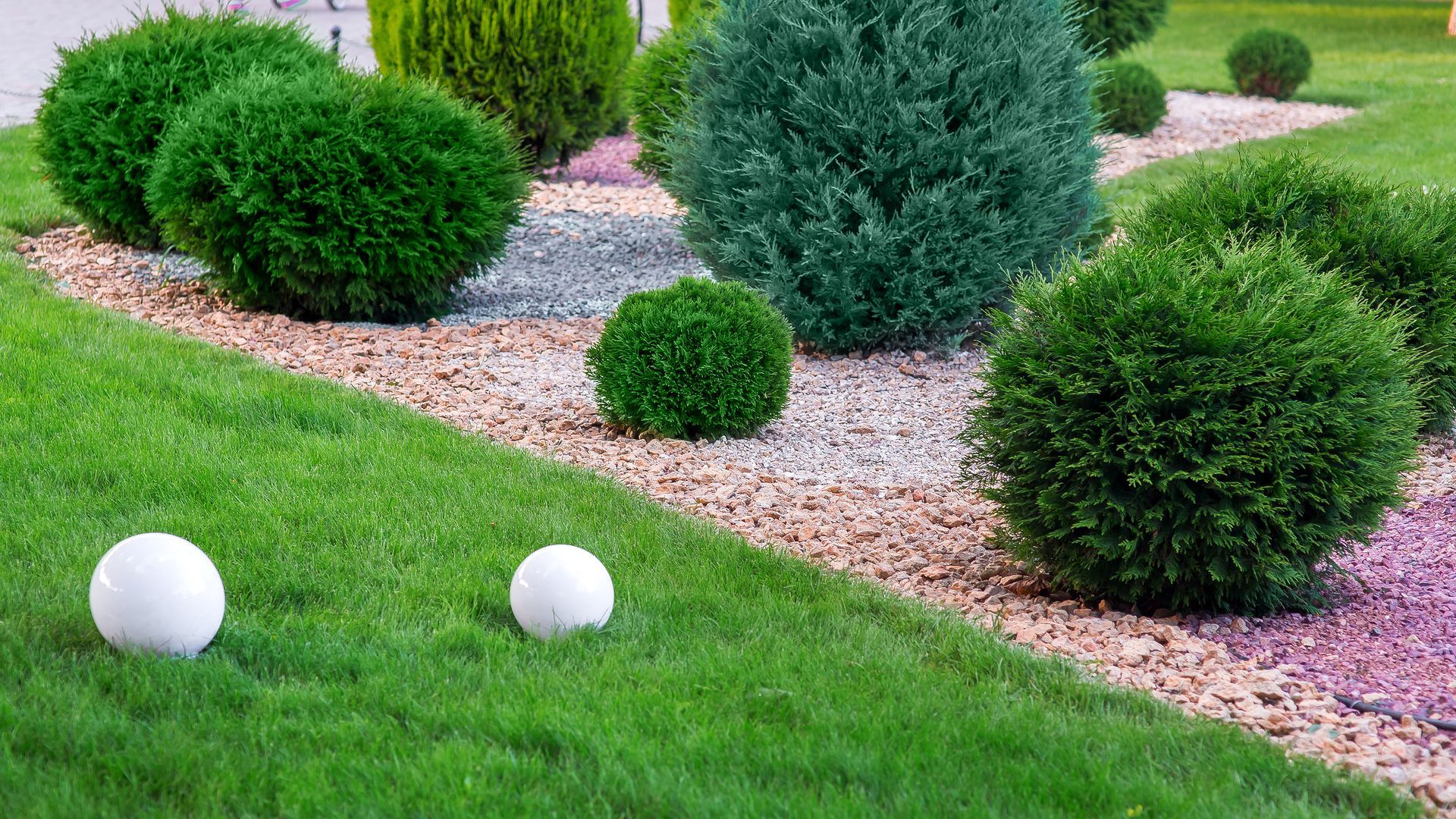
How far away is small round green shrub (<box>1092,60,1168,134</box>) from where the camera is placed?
14.7 meters

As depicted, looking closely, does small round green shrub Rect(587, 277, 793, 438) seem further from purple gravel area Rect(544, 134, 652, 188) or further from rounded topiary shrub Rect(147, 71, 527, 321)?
purple gravel area Rect(544, 134, 652, 188)

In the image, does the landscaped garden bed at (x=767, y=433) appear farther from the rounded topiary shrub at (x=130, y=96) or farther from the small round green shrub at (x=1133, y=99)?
the small round green shrub at (x=1133, y=99)

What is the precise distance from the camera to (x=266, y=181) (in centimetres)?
686

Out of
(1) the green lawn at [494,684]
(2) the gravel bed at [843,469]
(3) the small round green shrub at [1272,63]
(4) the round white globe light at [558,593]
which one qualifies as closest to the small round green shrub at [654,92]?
(2) the gravel bed at [843,469]

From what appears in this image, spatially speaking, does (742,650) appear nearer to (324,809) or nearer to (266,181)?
(324,809)

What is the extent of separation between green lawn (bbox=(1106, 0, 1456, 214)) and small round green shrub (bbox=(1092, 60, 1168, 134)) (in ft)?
4.03

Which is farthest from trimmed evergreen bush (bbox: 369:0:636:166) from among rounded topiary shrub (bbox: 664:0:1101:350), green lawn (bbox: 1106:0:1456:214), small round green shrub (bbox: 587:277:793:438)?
small round green shrub (bbox: 587:277:793:438)

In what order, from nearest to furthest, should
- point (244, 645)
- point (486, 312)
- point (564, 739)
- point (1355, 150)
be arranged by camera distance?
point (564, 739) → point (244, 645) → point (486, 312) → point (1355, 150)

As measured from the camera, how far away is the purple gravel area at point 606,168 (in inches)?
487

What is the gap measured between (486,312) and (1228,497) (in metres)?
5.19

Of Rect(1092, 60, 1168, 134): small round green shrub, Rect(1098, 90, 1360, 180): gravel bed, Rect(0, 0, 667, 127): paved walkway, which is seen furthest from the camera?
Rect(1092, 60, 1168, 134): small round green shrub

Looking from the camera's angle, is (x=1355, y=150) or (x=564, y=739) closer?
(x=564, y=739)

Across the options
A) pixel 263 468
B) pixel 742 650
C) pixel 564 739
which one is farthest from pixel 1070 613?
pixel 263 468

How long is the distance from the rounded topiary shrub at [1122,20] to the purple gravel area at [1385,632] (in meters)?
12.3
